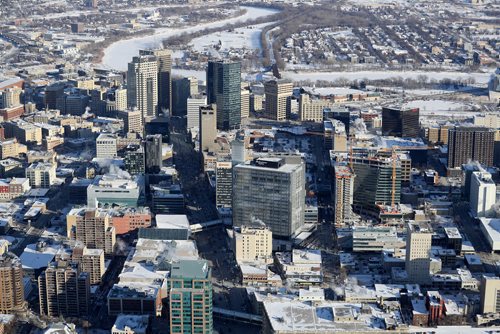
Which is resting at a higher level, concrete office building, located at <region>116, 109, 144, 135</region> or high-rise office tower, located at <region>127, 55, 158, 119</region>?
high-rise office tower, located at <region>127, 55, 158, 119</region>

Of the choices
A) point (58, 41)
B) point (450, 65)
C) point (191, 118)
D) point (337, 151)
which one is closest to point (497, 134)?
point (337, 151)

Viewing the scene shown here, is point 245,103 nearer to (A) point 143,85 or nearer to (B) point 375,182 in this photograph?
(A) point 143,85

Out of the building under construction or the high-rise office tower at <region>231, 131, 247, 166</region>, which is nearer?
the high-rise office tower at <region>231, 131, 247, 166</region>

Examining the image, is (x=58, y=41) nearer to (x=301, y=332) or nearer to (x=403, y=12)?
(x=403, y=12)

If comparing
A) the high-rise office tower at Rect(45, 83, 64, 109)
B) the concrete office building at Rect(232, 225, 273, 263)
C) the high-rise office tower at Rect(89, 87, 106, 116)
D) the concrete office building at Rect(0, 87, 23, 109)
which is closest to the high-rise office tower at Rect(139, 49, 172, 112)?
the high-rise office tower at Rect(89, 87, 106, 116)

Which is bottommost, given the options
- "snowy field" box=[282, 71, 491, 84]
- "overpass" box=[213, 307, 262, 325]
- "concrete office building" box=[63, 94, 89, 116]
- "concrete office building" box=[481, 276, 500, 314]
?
"overpass" box=[213, 307, 262, 325]

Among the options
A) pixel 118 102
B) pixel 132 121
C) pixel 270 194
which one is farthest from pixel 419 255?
pixel 118 102

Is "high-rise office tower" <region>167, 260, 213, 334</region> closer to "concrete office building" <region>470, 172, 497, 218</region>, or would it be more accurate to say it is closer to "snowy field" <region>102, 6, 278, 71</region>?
"concrete office building" <region>470, 172, 497, 218</region>
